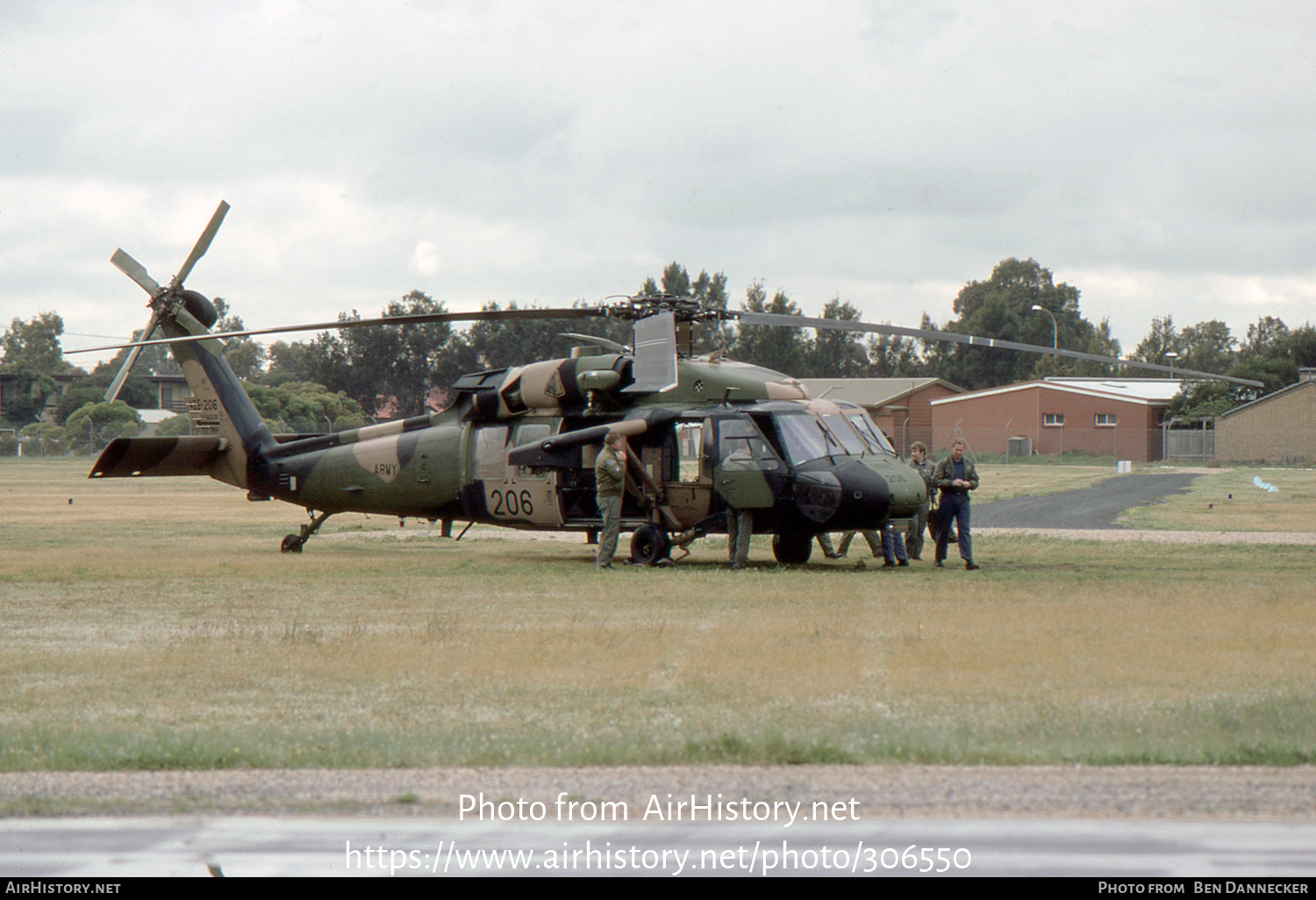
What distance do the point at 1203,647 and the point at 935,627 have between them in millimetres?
2076

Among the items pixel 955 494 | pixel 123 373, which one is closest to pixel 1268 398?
pixel 955 494

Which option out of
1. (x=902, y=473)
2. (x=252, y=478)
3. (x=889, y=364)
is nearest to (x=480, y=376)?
(x=252, y=478)

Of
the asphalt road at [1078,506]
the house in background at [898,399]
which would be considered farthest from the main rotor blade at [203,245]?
the house in background at [898,399]

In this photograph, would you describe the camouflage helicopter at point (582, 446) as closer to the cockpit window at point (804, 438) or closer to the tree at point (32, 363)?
the cockpit window at point (804, 438)

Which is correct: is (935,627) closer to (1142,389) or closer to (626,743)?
(626,743)

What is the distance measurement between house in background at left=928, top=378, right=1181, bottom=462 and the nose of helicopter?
55389 millimetres

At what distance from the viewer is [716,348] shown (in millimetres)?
52625

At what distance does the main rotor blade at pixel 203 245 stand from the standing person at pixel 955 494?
1116cm

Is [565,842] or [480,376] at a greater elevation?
[480,376]

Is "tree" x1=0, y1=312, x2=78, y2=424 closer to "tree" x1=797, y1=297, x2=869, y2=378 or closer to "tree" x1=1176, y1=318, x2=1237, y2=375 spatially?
"tree" x1=797, y1=297, x2=869, y2=378

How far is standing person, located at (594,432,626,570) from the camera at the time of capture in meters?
16.8

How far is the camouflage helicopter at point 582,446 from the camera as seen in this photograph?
1581cm

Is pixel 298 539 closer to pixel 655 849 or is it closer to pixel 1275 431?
pixel 655 849

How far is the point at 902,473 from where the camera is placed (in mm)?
16125
